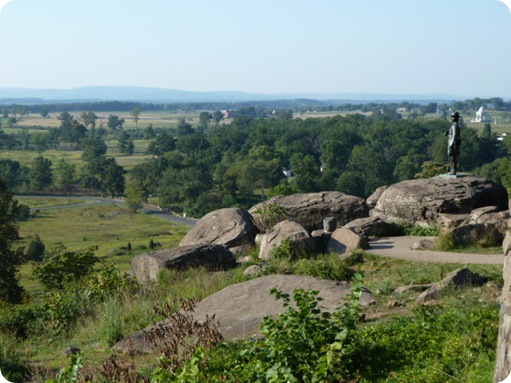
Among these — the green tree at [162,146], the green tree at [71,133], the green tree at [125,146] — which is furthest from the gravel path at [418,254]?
the green tree at [71,133]

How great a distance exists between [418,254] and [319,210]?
5045 millimetres

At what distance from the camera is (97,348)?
10.2 m

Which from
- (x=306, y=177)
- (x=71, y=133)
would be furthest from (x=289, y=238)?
(x=71, y=133)

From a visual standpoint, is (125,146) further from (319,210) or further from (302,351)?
(302,351)

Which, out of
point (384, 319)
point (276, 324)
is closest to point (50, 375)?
point (276, 324)

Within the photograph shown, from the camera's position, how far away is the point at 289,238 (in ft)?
50.8

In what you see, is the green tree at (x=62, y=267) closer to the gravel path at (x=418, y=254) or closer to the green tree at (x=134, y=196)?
the gravel path at (x=418, y=254)

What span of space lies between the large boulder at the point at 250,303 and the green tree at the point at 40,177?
271 feet

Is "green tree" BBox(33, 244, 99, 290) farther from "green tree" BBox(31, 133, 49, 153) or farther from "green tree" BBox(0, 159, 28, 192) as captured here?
"green tree" BBox(31, 133, 49, 153)

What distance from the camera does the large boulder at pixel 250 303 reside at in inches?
378

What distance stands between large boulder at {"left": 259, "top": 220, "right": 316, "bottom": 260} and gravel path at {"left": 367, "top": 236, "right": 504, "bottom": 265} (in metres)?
1.32

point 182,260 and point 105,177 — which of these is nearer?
point 182,260

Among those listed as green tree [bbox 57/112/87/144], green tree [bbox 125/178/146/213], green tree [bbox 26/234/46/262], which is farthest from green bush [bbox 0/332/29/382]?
green tree [bbox 57/112/87/144]

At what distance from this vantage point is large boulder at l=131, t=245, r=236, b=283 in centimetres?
1526
